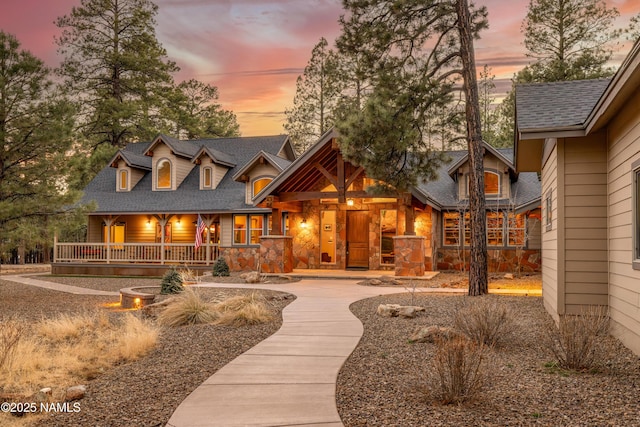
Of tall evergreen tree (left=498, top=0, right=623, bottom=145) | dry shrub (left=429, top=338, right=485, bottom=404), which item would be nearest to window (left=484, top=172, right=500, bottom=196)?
tall evergreen tree (left=498, top=0, right=623, bottom=145)

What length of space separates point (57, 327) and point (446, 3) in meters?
11.2

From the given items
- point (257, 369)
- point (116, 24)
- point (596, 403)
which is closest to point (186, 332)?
point (257, 369)

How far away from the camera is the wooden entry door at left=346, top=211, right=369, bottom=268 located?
63.5 ft

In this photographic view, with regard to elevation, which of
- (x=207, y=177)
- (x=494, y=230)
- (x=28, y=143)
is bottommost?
(x=494, y=230)

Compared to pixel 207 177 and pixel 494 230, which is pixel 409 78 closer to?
pixel 494 230

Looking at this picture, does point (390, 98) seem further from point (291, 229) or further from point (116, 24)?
point (116, 24)

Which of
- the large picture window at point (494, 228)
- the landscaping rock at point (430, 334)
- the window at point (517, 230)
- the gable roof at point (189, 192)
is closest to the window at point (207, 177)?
the gable roof at point (189, 192)

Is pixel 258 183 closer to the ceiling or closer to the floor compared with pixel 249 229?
closer to the ceiling

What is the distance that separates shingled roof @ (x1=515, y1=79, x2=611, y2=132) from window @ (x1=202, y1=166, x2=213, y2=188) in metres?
15.6

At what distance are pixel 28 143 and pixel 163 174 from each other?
1149 cm

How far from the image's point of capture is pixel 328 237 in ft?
64.2

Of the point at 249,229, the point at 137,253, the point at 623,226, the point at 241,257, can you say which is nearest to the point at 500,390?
the point at 623,226

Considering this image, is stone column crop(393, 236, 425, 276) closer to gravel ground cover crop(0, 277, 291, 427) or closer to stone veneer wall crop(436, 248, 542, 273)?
stone veneer wall crop(436, 248, 542, 273)

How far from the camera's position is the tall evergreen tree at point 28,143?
1237cm
